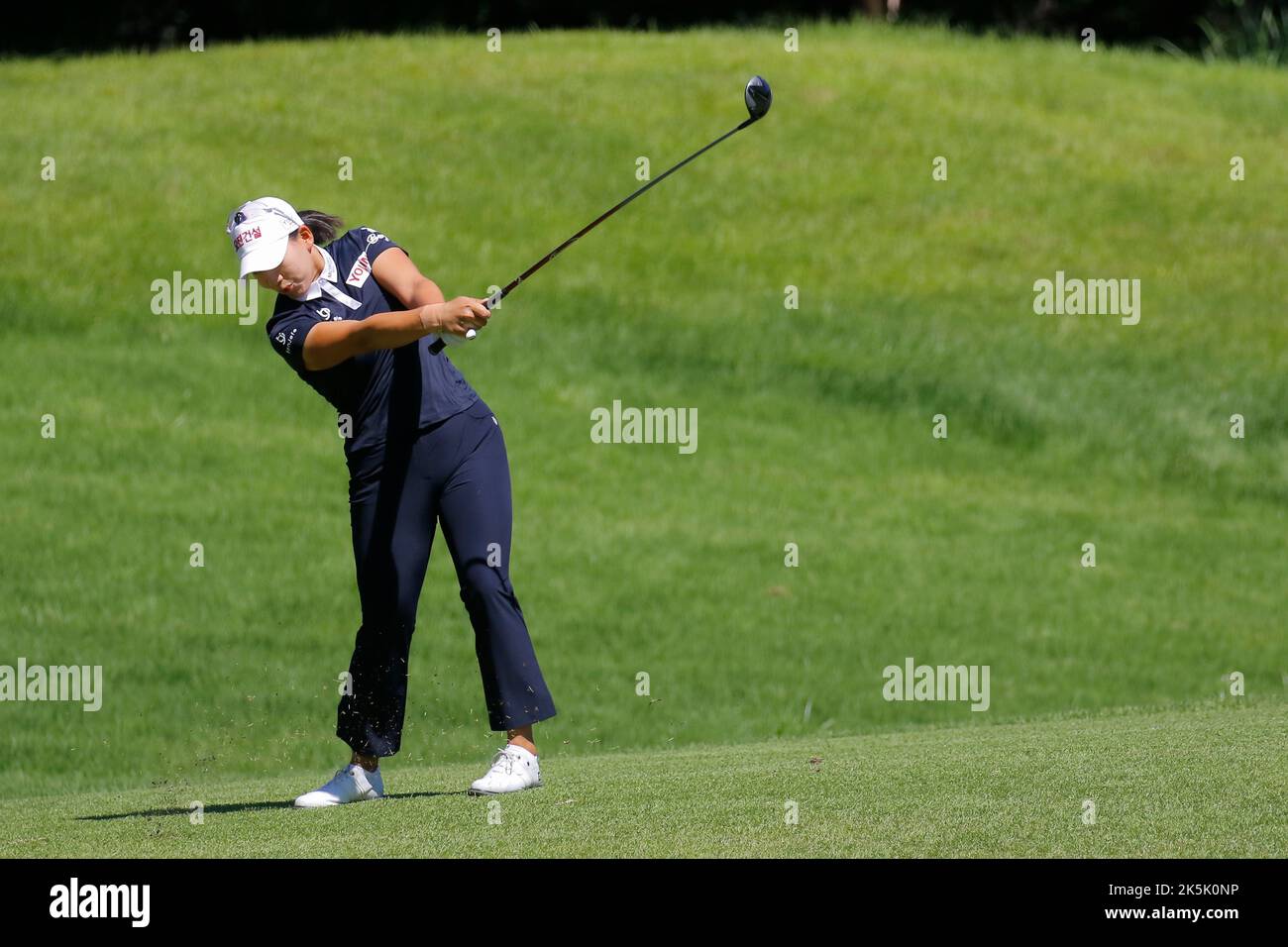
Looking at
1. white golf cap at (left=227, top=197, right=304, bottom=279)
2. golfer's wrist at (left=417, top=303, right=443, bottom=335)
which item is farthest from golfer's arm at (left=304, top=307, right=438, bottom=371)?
white golf cap at (left=227, top=197, right=304, bottom=279)

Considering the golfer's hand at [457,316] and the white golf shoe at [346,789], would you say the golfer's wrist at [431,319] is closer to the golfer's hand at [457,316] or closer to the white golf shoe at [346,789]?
the golfer's hand at [457,316]

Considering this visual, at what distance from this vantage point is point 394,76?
29562 mm

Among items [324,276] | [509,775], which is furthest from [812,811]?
[324,276]

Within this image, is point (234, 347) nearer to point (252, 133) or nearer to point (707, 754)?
point (252, 133)

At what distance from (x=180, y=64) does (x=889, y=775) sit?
26274 mm

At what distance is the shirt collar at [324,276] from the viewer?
22.7ft

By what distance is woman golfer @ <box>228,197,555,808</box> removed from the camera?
696cm

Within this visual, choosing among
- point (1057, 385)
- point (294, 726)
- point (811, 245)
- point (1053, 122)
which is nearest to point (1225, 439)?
point (1057, 385)

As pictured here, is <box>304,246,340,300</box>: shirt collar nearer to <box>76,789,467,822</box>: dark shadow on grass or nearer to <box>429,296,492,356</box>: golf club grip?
<box>429,296,492,356</box>: golf club grip

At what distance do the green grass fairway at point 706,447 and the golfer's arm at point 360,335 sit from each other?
1.77 m

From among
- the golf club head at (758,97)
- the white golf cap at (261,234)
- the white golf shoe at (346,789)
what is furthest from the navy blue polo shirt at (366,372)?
the golf club head at (758,97)

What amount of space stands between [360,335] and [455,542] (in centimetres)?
98

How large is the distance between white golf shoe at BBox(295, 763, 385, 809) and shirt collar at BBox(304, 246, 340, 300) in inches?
76.5

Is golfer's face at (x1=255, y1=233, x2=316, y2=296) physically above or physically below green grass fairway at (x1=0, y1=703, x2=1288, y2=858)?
above
